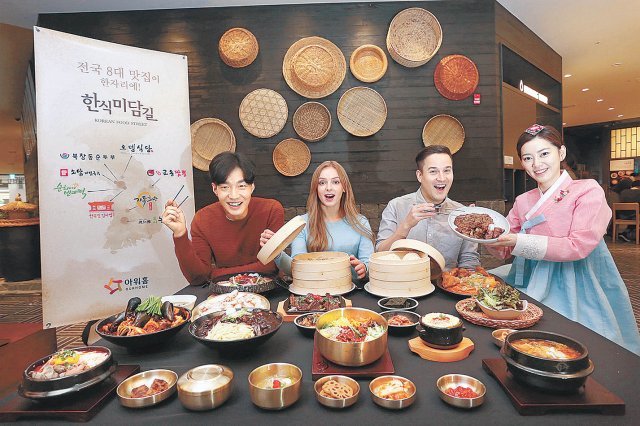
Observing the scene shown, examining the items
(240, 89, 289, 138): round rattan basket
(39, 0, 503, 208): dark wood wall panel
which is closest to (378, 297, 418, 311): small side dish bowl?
(39, 0, 503, 208): dark wood wall panel

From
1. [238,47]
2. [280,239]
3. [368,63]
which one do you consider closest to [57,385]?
[280,239]

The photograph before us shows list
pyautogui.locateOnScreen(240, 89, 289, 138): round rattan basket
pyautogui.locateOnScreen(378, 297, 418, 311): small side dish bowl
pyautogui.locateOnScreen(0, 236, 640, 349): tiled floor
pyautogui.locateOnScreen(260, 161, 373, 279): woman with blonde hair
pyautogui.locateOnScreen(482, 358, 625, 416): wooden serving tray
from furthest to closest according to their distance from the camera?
pyautogui.locateOnScreen(240, 89, 289, 138): round rattan basket
pyautogui.locateOnScreen(0, 236, 640, 349): tiled floor
pyautogui.locateOnScreen(260, 161, 373, 279): woman with blonde hair
pyautogui.locateOnScreen(378, 297, 418, 311): small side dish bowl
pyautogui.locateOnScreen(482, 358, 625, 416): wooden serving tray

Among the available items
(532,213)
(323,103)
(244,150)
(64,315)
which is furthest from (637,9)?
(64,315)

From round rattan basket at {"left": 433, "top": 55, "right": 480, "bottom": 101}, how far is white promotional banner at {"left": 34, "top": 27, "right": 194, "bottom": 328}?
3190 mm

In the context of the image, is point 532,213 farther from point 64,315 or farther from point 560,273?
point 64,315

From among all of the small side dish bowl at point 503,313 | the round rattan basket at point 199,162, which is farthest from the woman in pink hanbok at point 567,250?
the round rattan basket at point 199,162

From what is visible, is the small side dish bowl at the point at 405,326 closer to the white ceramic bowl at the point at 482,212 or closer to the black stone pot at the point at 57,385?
the white ceramic bowl at the point at 482,212

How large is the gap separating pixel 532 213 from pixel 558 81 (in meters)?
5.99

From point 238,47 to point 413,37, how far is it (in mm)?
2254

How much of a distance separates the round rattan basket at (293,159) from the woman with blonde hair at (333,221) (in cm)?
207

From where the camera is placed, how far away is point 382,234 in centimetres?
295

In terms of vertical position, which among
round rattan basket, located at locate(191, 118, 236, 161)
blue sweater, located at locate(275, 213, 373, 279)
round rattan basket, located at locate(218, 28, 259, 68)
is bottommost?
blue sweater, located at locate(275, 213, 373, 279)

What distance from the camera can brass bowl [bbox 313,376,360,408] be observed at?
100 centimetres

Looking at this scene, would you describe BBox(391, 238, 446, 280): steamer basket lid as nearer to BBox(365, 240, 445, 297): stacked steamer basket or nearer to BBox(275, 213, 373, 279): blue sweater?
BBox(365, 240, 445, 297): stacked steamer basket
